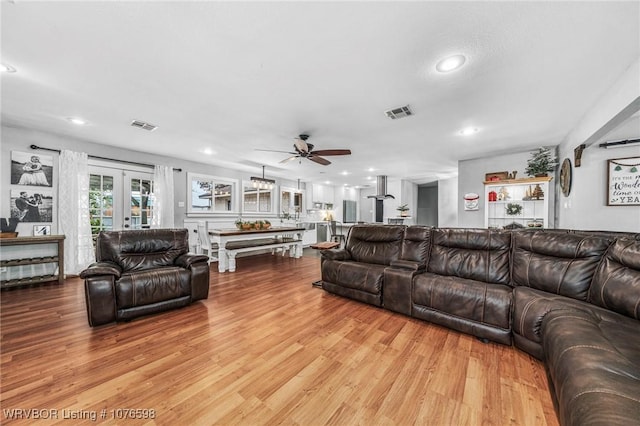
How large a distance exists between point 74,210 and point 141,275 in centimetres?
304

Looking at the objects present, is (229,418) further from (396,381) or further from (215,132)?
(215,132)

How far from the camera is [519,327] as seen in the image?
2.03 metres

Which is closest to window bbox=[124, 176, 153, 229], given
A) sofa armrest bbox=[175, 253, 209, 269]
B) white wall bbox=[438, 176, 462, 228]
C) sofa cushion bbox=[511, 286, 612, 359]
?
sofa armrest bbox=[175, 253, 209, 269]

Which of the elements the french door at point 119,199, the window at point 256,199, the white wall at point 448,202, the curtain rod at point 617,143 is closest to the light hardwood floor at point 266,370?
the french door at point 119,199

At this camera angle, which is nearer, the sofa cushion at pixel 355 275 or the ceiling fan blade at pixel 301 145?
the sofa cushion at pixel 355 275

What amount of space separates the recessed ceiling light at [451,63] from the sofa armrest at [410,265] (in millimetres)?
2048

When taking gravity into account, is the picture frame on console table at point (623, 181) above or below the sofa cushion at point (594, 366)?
above

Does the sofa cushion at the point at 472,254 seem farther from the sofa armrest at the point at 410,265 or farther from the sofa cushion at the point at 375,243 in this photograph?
the sofa cushion at the point at 375,243

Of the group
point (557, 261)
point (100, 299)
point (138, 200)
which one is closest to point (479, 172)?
point (557, 261)

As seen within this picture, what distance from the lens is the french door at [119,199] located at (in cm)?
479

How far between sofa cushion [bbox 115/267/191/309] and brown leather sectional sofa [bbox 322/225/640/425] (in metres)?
1.83

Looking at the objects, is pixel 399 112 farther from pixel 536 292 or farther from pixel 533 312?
pixel 533 312

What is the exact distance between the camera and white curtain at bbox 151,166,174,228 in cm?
545

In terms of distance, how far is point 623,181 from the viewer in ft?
10.9
